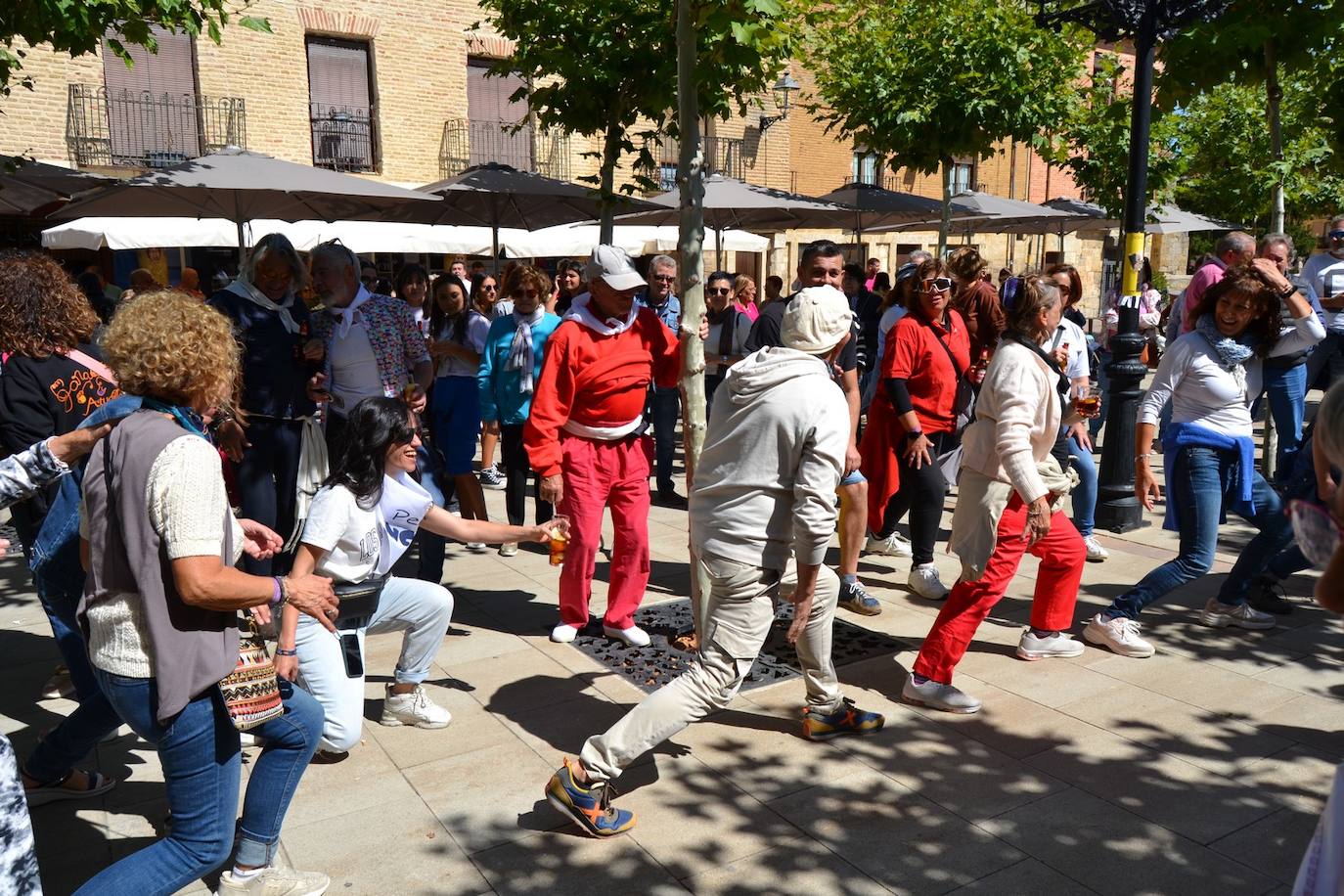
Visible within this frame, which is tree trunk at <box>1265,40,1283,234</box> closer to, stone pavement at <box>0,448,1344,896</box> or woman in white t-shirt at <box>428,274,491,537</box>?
stone pavement at <box>0,448,1344,896</box>

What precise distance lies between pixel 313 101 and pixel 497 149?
3.87 meters

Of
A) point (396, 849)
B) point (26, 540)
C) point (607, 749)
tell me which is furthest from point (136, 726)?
point (26, 540)

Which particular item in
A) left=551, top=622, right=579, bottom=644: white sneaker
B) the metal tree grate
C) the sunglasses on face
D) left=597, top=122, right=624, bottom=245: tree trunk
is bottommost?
the metal tree grate

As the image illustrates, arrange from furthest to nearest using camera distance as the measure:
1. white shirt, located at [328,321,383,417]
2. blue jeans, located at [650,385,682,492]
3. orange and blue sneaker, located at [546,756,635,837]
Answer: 1. blue jeans, located at [650,385,682,492]
2. white shirt, located at [328,321,383,417]
3. orange and blue sneaker, located at [546,756,635,837]

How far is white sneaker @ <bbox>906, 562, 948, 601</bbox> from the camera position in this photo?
6211mm

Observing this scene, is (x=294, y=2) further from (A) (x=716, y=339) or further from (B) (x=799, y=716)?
(B) (x=799, y=716)

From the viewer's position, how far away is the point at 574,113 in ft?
27.3

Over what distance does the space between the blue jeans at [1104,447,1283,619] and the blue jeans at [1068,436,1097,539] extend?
4.40 ft

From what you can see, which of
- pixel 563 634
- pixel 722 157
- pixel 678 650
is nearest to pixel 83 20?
pixel 563 634

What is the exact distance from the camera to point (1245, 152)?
73.4 feet

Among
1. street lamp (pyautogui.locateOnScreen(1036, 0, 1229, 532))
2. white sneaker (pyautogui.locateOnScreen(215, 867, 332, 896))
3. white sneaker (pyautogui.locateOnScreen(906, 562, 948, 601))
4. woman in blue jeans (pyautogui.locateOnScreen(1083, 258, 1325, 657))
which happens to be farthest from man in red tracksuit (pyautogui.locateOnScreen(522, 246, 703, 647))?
street lamp (pyautogui.locateOnScreen(1036, 0, 1229, 532))

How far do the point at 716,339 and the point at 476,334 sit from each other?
207cm

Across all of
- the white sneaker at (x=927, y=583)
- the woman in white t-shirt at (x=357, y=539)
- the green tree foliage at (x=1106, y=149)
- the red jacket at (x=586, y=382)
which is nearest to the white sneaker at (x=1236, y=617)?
the white sneaker at (x=927, y=583)

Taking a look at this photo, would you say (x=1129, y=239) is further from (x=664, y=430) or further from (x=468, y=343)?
(x=468, y=343)
